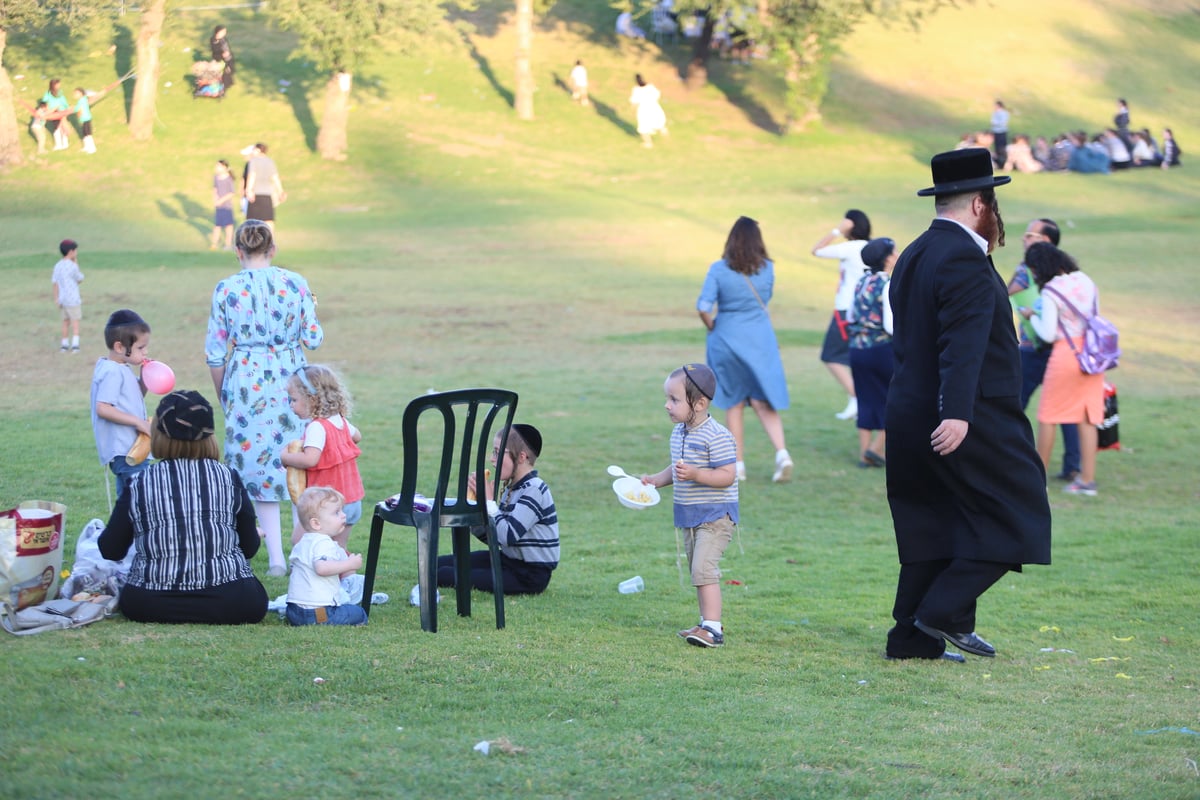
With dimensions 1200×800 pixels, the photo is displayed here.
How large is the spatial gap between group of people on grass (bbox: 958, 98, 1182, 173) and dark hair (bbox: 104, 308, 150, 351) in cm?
2996

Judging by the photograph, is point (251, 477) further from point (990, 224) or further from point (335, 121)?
point (335, 121)

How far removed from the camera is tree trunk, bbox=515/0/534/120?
1425 inches

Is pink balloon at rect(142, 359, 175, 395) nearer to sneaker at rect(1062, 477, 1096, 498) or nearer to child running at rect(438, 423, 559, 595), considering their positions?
child running at rect(438, 423, 559, 595)

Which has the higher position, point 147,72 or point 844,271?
point 147,72

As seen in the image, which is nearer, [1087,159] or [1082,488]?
[1082,488]

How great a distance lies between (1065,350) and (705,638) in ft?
18.3

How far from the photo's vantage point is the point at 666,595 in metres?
7.20

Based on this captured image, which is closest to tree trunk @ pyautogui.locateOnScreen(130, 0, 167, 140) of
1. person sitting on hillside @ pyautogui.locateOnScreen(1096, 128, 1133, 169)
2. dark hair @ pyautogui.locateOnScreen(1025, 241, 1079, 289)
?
dark hair @ pyautogui.locateOnScreen(1025, 241, 1079, 289)

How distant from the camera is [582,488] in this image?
10305 millimetres

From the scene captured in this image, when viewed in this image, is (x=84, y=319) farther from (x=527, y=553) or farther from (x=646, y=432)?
(x=527, y=553)

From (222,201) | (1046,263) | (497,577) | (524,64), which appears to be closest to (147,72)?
(222,201)

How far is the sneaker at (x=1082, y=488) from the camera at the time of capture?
34.5 ft

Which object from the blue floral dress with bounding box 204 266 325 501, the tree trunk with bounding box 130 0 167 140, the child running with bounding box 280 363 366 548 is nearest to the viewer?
the child running with bounding box 280 363 366 548

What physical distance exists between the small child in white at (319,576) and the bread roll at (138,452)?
56.2 inches
